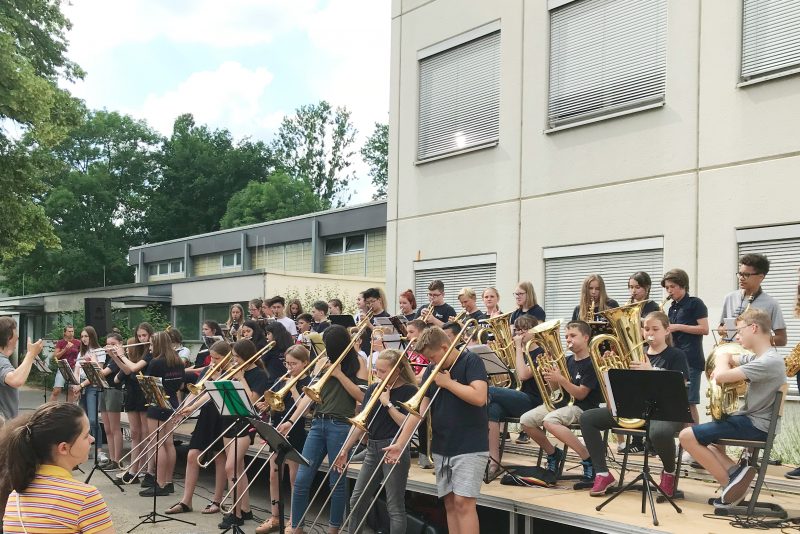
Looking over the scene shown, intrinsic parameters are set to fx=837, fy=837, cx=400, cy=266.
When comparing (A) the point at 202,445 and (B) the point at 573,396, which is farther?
(A) the point at 202,445

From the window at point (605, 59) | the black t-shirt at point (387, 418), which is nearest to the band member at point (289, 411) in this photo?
the black t-shirt at point (387, 418)

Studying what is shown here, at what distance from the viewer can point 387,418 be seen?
7.66 metres

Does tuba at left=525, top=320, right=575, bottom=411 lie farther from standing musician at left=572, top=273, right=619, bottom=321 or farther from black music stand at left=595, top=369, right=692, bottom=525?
black music stand at left=595, top=369, right=692, bottom=525

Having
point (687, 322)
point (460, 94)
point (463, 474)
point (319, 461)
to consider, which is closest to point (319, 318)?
point (319, 461)

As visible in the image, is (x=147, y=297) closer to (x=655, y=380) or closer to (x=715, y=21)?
(x=715, y=21)

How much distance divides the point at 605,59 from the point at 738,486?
7.45 meters

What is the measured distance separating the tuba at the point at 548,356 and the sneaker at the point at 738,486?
1.72 m

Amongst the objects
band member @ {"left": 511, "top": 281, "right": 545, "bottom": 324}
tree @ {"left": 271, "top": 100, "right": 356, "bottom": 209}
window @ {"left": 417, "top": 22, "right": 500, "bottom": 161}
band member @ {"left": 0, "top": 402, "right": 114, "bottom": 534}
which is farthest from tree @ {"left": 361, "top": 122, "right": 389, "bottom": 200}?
band member @ {"left": 0, "top": 402, "right": 114, "bottom": 534}

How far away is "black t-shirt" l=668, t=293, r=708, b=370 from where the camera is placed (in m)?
8.59

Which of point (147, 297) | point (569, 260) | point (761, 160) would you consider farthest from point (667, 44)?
point (147, 297)

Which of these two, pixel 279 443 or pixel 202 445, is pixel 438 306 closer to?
pixel 202 445

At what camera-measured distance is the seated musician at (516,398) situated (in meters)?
8.67

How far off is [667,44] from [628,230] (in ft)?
8.46

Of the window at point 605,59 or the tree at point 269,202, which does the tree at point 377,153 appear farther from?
the window at point 605,59
